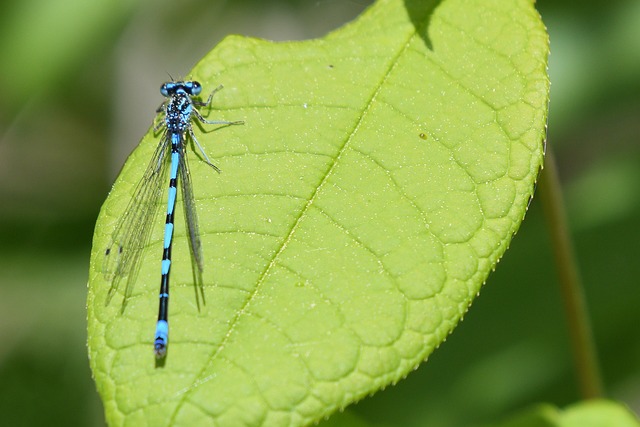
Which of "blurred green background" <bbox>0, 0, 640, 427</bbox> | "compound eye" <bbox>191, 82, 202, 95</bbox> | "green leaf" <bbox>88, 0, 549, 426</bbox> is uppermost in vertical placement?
"blurred green background" <bbox>0, 0, 640, 427</bbox>

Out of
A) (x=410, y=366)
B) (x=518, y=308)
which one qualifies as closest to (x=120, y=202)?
(x=410, y=366)

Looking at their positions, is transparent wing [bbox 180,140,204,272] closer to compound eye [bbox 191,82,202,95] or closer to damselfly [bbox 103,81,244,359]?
damselfly [bbox 103,81,244,359]

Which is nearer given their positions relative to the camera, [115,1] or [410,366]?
[410,366]

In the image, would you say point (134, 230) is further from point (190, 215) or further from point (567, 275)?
point (567, 275)

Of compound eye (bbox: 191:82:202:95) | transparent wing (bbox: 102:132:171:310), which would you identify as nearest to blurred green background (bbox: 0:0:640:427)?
compound eye (bbox: 191:82:202:95)

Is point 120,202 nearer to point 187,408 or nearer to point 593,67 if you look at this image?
point 187,408

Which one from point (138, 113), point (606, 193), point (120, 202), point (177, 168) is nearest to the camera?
point (120, 202)

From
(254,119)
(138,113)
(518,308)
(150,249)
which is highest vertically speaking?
(138,113)

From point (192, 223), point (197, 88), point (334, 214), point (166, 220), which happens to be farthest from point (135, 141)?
point (334, 214)
